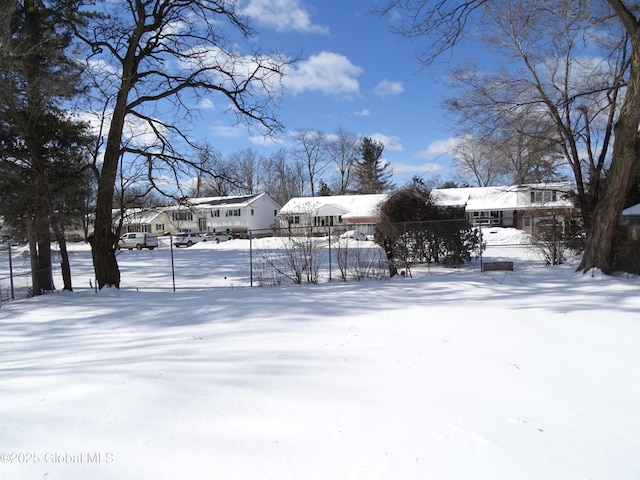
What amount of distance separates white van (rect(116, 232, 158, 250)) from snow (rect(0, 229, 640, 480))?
1423 inches

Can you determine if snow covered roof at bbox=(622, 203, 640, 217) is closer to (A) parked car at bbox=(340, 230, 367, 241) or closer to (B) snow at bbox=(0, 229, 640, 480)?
(B) snow at bbox=(0, 229, 640, 480)

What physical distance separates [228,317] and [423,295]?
4263 millimetres

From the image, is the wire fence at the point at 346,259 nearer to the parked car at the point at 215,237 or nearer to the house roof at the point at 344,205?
the parked car at the point at 215,237

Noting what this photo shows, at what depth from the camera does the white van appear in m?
41.1

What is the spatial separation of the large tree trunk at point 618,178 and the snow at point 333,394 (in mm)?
3117

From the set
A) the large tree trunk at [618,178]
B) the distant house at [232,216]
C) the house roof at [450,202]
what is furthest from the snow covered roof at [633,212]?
the distant house at [232,216]

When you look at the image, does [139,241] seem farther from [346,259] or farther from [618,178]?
[618,178]

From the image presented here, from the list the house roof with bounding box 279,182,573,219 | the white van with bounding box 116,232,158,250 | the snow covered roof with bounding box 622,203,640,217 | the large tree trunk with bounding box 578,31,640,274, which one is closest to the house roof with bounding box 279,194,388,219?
the house roof with bounding box 279,182,573,219

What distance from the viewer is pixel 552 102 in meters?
12.7

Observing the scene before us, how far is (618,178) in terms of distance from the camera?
9.41 metres

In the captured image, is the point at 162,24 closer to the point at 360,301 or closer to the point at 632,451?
the point at 360,301

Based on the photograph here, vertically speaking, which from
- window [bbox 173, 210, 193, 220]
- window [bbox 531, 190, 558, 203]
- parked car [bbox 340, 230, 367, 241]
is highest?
window [bbox 531, 190, 558, 203]

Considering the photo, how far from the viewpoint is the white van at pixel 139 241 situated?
41.1m

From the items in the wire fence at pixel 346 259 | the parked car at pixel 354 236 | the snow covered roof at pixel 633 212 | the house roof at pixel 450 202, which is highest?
the house roof at pixel 450 202
